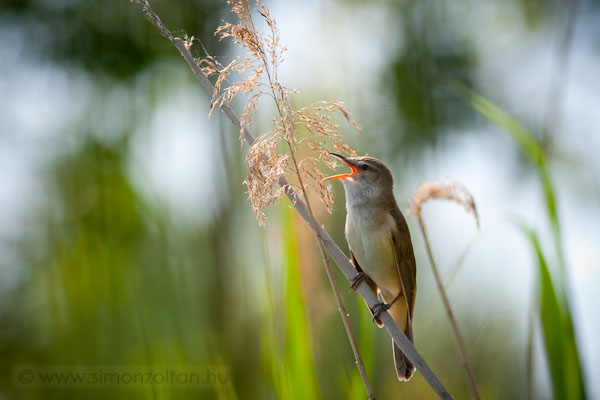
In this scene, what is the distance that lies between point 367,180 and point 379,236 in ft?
0.73

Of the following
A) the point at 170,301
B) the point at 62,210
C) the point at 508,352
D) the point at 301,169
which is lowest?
the point at 508,352

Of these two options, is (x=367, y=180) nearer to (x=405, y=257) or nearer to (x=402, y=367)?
(x=405, y=257)

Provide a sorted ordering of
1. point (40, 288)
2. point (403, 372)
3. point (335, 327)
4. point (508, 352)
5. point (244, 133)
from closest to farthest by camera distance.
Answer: point (244, 133) → point (335, 327) → point (403, 372) → point (508, 352) → point (40, 288)

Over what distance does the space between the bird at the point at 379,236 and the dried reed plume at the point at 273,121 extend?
666 millimetres

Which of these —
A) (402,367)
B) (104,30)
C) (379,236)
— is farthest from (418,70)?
(402,367)

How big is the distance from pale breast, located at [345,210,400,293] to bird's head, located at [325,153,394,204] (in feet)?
0.29

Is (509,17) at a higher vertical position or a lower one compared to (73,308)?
higher

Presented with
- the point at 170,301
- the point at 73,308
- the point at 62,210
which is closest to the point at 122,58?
the point at 62,210

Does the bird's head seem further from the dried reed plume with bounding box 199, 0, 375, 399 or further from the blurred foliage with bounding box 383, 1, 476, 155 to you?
the blurred foliage with bounding box 383, 1, 476, 155

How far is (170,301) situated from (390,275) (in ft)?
2.71

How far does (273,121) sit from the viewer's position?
1184mm

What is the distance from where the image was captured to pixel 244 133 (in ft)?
3.80

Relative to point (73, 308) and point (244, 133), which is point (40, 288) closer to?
point (73, 308)

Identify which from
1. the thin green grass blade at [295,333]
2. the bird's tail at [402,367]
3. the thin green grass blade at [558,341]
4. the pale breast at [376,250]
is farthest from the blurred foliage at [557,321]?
the pale breast at [376,250]
